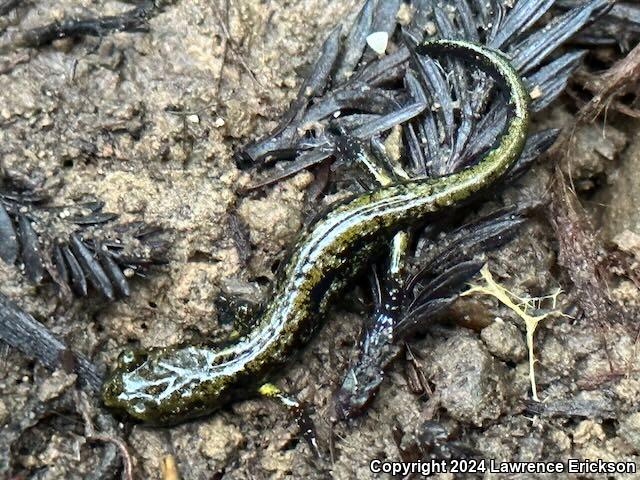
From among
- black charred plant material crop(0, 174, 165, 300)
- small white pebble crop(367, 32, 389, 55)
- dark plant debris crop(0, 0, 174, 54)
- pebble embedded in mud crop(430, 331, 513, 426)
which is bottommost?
pebble embedded in mud crop(430, 331, 513, 426)

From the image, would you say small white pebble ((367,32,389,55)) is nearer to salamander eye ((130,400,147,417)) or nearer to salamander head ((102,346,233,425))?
salamander head ((102,346,233,425))

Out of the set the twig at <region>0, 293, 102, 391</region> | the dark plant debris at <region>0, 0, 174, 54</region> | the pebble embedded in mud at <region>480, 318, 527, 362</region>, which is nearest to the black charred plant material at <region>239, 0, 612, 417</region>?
the pebble embedded in mud at <region>480, 318, 527, 362</region>

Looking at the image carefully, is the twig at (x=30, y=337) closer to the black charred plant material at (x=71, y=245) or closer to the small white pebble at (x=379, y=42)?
the black charred plant material at (x=71, y=245)

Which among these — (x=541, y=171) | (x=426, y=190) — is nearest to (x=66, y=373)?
(x=426, y=190)

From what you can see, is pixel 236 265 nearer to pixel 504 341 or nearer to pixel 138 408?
pixel 138 408

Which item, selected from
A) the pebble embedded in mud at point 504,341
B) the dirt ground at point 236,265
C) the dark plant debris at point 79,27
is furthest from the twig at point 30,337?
the pebble embedded in mud at point 504,341

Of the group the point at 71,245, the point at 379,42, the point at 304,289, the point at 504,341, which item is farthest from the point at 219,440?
the point at 379,42
